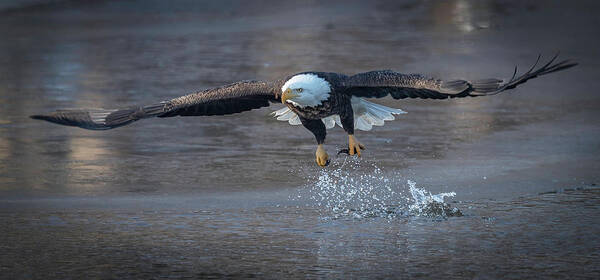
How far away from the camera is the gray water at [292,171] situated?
22.1 feet

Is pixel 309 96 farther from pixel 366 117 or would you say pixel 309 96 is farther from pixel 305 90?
pixel 366 117

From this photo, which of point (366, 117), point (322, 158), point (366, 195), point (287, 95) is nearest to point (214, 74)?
point (366, 117)

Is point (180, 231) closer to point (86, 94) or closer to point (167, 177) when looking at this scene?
point (167, 177)

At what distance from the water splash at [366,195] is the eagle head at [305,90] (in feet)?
2.37

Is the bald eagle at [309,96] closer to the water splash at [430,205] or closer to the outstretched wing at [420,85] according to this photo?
the outstretched wing at [420,85]

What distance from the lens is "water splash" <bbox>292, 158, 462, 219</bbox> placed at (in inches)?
313

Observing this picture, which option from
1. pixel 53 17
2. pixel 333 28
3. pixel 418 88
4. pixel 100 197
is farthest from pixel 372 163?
pixel 53 17

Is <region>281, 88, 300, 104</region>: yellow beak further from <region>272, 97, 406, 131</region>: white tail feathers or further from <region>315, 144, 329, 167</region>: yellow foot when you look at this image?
<region>272, 97, 406, 131</region>: white tail feathers

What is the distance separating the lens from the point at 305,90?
8.28m

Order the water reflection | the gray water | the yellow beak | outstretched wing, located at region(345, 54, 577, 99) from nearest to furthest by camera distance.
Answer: the gray water → outstretched wing, located at region(345, 54, 577, 99) → the yellow beak → the water reflection

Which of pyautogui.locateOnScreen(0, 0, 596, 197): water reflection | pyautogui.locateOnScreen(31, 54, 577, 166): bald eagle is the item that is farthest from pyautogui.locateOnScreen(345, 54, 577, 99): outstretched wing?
pyautogui.locateOnScreen(0, 0, 596, 197): water reflection

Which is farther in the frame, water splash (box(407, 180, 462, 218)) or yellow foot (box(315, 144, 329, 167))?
yellow foot (box(315, 144, 329, 167))

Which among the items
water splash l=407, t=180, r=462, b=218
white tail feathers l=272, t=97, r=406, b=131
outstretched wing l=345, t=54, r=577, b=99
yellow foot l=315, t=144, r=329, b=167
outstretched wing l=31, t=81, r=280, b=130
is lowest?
water splash l=407, t=180, r=462, b=218

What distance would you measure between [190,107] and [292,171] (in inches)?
48.3
